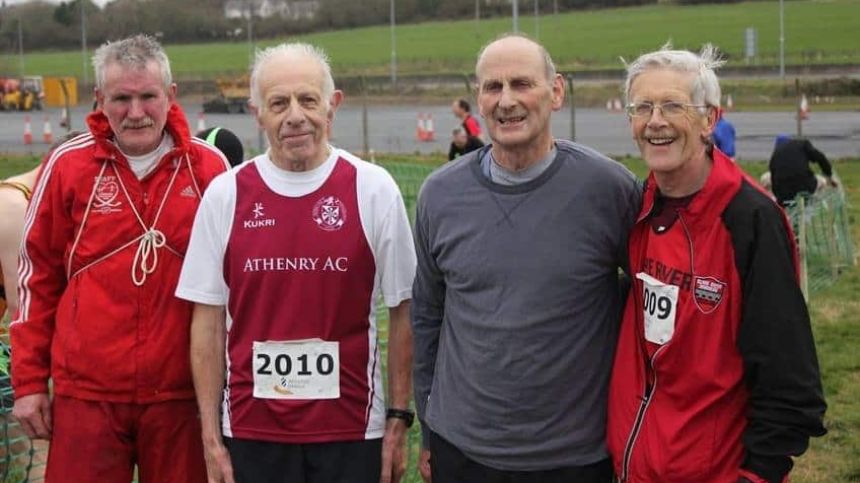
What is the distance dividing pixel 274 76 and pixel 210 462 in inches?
45.7

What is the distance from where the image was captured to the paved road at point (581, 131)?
23592 mm

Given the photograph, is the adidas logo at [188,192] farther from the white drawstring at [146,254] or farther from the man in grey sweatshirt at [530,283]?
the man in grey sweatshirt at [530,283]

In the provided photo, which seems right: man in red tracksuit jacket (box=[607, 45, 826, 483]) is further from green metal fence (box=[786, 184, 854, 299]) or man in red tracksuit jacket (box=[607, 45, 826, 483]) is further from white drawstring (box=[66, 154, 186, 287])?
green metal fence (box=[786, 184, 854, 299])

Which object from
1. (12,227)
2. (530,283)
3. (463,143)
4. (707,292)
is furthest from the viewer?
(463,143)

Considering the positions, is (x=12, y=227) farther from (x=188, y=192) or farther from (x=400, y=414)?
(x=400, y=414)

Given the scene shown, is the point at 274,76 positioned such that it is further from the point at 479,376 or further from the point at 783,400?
the point at 783,400

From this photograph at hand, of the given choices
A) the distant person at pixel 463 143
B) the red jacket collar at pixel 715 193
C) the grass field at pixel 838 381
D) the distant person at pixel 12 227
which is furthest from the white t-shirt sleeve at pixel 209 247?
the distant person at pixel 463 143

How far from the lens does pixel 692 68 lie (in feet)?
9.78

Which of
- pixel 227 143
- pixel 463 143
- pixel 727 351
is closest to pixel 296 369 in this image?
pixel 727 351

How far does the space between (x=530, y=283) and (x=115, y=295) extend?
128 cm

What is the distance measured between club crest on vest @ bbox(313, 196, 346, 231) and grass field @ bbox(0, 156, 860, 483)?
2.39m

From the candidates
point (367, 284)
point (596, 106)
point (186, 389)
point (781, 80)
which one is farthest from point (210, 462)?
point (781, 80)

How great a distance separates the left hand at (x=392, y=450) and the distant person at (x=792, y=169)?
25.8 feet

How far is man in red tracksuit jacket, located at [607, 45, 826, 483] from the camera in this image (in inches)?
110
